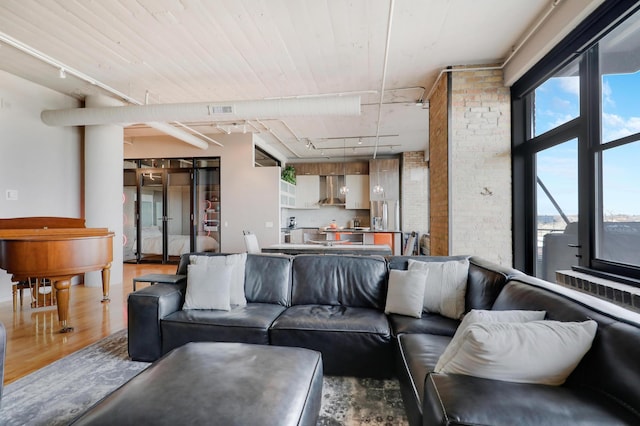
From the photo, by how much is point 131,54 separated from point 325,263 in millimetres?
3330

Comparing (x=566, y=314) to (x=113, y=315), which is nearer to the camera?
(x=566, y=314)

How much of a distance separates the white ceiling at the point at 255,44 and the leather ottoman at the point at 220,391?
9.40 feet

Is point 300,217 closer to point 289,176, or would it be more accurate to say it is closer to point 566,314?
point 289,176

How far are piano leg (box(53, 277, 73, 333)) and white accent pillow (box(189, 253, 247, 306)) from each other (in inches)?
56.8

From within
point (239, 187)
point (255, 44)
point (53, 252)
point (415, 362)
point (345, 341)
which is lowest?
point (345, 341)

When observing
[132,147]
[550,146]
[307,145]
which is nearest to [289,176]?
[307,145]

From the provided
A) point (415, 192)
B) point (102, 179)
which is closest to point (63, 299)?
point (102, 179)

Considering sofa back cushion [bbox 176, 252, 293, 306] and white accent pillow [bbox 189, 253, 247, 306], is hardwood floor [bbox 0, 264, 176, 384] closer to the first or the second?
white accent pillow [bbox 189, 253, 247, 306]

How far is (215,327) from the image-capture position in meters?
2.31

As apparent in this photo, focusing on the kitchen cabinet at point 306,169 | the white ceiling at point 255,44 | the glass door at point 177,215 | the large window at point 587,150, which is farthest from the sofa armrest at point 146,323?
the kitchen cabinet at point 306,169

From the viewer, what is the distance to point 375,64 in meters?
3.84

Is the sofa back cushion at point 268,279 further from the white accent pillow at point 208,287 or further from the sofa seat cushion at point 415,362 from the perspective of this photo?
the sofa seat cushion at point 415,362

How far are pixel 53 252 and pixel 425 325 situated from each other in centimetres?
338

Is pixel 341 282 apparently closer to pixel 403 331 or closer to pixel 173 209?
pixel 403 331
